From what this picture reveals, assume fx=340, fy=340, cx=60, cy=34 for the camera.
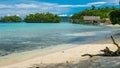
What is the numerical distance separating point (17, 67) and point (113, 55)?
5558mm

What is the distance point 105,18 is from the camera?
18250cm

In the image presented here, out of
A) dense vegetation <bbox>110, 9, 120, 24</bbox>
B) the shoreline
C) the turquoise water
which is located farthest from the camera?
dense vegetation <bbox>110, 9, 120, 24</bbox>

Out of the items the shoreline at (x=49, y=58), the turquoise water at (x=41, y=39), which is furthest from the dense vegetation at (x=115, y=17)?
the shoreline at (x=49, y=58)

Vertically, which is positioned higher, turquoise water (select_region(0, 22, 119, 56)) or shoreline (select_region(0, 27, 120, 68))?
shoreline (select_region(0, 27, 120, 68))

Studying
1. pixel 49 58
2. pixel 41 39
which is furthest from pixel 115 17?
pixel 49 58

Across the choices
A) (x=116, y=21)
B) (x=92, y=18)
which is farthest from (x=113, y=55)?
(x=92, y=18)

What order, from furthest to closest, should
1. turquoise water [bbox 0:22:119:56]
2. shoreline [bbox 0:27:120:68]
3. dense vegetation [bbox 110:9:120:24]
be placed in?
dense vegetation [bbox 110:9:120:24] → turquoise water [bbox 0:22:119:56] → shoreline [bbox 0:27:120:68]

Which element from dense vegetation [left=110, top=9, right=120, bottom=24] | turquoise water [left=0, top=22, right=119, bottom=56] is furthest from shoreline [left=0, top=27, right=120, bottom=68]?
dense vegetation [left=110, top=9, right=120, bottom=24]

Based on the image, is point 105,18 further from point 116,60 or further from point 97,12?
point 116,60

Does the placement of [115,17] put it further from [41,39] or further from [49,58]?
[49,58]

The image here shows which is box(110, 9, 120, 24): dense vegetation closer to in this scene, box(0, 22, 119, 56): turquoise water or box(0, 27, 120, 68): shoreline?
box(0, 22, 119, 56): turquoise water

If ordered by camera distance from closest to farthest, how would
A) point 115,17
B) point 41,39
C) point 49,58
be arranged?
point 49,58 < point 41,39 < point 115,17

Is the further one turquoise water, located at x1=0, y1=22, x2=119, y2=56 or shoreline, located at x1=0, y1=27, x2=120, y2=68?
turquoise water, located at x1=0, y1=22, x2=119, y2=56

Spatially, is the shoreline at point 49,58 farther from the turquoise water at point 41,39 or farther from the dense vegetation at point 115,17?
the dense vegetation at point 115,17
